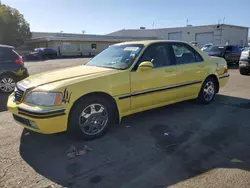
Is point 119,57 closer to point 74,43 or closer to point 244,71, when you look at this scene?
point 244,71

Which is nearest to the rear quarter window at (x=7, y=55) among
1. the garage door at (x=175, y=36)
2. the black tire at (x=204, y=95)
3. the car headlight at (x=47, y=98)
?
the car headlight at (x=47, y=98)

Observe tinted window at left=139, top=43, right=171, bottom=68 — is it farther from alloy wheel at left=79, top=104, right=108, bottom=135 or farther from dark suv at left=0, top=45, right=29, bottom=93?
dark suv at left=0, top=45, right=29, bottom=93

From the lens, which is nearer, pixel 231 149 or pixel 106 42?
pixel 231 149

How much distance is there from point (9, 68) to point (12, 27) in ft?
128

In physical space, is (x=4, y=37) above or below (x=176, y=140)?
above

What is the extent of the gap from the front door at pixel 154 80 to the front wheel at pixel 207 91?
1.15 metres

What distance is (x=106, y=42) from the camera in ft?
148

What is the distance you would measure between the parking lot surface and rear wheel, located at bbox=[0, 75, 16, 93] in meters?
3.18

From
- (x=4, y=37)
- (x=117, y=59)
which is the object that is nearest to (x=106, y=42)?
(x=4, y=37)

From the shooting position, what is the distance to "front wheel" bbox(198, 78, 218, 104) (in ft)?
19.4

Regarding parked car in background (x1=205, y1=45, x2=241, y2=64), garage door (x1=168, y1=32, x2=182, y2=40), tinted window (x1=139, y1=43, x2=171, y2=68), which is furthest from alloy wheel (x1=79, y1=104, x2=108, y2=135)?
garage door (x1=168, y1=32, x2=182, y2=40)

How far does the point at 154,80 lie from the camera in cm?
466

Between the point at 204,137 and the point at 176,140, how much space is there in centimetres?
52

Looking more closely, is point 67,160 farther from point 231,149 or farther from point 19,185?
point 231,149
